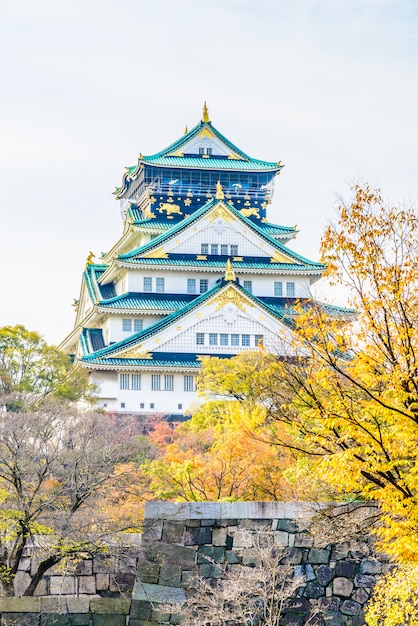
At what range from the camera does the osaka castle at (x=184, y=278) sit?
56.7m

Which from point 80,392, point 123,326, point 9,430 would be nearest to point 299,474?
point 9,430

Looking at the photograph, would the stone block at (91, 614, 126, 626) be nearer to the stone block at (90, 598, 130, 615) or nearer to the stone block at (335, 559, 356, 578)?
the stone block at (90, 598, 130, 615)

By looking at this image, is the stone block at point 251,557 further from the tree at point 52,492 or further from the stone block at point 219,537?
the tree at point 52,492

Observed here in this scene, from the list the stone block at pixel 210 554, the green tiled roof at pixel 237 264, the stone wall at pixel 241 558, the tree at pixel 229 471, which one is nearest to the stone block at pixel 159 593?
the stone wall at pixel 241 558

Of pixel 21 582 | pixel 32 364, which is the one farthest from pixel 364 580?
pixel 32 364

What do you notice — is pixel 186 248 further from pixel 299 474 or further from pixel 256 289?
pixel 299 474

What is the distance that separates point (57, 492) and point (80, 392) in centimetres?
2488

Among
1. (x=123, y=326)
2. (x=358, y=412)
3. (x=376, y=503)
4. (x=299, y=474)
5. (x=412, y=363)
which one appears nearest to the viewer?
(x=412, y=363)

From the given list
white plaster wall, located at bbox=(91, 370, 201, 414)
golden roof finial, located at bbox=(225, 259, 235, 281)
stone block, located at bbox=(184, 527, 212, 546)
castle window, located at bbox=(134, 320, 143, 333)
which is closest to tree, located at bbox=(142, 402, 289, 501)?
stone block, located at bbox=(184, 527, 212, 546)

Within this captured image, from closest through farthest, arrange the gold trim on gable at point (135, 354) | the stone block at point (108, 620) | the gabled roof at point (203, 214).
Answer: the stone block at point (108, 620) < the gold trim on gable at point (135, 354) < the gabled roof at point (203, 214)

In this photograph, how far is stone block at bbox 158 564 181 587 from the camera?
20.9 meters

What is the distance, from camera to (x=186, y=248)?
205 ft

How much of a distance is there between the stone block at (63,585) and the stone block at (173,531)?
411cm

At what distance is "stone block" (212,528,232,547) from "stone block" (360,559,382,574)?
7.75 ft
